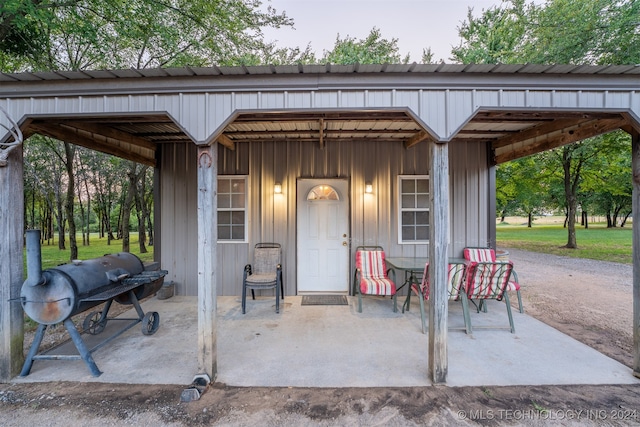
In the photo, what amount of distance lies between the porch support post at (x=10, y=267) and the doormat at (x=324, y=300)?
3239 mm

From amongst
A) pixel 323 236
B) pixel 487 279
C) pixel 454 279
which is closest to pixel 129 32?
pixel 323 236

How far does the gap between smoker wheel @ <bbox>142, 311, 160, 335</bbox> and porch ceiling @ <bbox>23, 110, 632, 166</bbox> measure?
7.57 ft

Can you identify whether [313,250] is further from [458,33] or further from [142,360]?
[458,33]

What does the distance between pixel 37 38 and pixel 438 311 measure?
347 inches

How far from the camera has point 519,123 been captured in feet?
12.6

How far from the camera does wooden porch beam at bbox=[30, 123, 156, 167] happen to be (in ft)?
10.1

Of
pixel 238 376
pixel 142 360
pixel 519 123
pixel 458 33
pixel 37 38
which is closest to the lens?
pixel 238 376

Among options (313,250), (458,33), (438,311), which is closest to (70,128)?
(313,250)

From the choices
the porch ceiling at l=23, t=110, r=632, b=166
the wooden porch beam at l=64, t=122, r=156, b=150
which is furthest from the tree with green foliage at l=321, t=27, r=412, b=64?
the wooden porch beam at l=64, t=122, r=156, b=150

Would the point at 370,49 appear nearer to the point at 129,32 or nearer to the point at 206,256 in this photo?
the point at 129,32

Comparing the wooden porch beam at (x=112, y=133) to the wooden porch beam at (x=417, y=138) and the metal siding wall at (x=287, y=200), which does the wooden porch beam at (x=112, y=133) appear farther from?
the wooden porch beam at (x=417, y=138)

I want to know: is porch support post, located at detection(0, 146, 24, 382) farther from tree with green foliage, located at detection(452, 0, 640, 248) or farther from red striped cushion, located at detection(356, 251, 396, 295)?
tree with green foliage, located at detection(452, 0, 640, 248)

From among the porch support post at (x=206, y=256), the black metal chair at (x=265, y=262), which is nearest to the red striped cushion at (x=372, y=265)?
the black metal chair at (x=265, y=262)

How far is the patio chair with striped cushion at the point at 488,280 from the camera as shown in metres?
3.29
